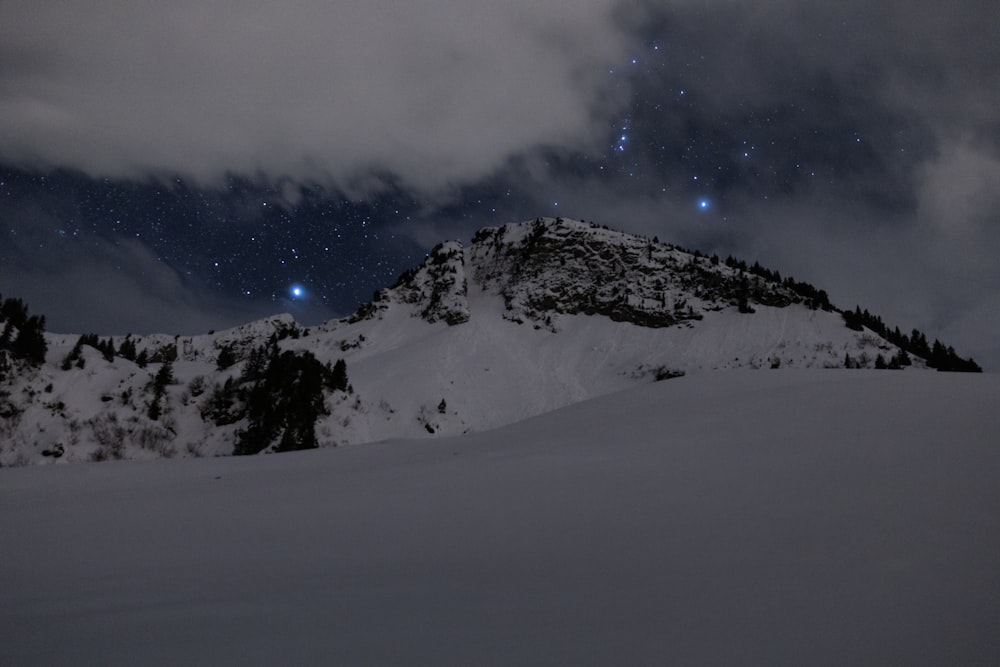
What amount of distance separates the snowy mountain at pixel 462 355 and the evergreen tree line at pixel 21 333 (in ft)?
0.42

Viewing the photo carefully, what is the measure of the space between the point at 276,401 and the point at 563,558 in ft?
97.8

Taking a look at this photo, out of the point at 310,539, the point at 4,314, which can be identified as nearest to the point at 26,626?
the point at 310,539

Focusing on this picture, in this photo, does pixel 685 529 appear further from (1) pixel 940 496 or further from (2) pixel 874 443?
(2) pixel 874 443

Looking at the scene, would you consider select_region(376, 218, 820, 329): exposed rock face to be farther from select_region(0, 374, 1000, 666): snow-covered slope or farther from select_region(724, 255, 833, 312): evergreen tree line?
select_region(0, 374, 1000, 666): snow-covered slope

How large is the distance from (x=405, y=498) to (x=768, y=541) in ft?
9.42

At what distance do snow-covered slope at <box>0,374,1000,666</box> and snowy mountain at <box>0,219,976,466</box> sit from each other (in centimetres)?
2440

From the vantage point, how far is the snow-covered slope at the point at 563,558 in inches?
70.3

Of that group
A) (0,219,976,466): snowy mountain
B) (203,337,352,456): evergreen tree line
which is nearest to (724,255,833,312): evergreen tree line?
(0,219,976,466): snowy mountain

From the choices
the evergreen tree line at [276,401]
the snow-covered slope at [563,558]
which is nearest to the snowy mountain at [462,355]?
the evergreen tree line at [276,401]

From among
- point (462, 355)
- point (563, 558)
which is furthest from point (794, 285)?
point (563, 558)

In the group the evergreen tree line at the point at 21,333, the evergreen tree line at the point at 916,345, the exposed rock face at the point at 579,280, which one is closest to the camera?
the evergreen tree line at the point at 21,333

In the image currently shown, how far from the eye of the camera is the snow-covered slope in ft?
5.86

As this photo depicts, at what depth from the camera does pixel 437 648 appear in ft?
5.91

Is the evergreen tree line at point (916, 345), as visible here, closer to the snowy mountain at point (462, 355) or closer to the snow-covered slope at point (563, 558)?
the snowy mountain at point (462, 355)
